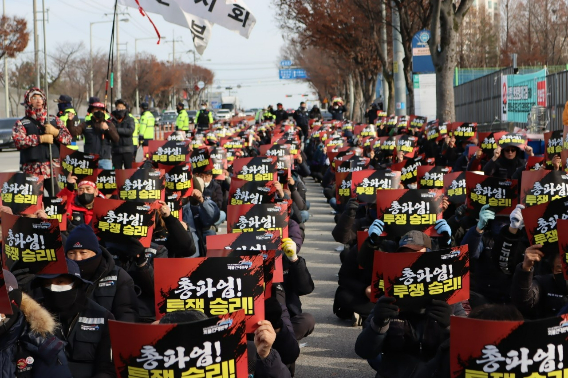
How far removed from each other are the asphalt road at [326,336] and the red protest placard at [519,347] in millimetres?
3297

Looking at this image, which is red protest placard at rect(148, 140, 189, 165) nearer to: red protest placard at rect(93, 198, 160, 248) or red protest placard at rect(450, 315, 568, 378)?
red protest placard at rect(93, 198, 160, 248)

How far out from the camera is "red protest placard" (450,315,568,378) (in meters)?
3.73

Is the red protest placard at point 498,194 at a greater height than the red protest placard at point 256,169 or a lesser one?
lesser

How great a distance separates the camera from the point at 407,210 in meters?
7.76

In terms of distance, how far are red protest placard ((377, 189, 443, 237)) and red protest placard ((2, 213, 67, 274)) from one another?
2.81m

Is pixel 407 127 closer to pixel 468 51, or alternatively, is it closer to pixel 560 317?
pixel 560 317

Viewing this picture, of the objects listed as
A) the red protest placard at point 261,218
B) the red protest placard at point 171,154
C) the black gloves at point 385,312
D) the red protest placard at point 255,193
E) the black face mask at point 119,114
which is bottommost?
the black gloves at point 385,312

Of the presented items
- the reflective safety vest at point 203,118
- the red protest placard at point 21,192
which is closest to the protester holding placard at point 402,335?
the red protest placard at point 21,192

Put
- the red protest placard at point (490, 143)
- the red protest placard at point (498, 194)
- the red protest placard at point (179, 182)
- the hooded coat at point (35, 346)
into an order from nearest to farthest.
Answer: the hooded coat at point (35, 346)
the red protest placard at point (498, 194)
the red protest placard at point (179, 182)
the red protest placard at point (490, 143)

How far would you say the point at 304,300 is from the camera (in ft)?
32.0

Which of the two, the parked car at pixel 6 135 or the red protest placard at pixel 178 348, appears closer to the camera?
the red protest placard at pixel 178 348

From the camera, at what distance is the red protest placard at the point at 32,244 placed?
20.7 feet

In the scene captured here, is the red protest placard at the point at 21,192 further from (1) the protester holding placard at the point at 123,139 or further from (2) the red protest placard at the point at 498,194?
(1) the protester holding placard at the point at 123,139

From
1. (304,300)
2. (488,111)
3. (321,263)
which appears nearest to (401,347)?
(304,300)
